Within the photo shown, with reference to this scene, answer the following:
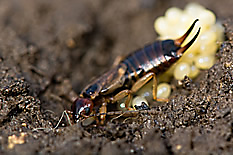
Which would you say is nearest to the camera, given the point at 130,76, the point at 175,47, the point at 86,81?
the point at 175,47

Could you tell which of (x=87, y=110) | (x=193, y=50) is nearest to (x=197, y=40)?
(x=193, y=50)

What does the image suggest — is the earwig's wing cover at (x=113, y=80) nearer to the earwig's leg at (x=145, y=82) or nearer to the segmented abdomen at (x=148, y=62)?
the segmented abdomen at (x=148, y=62)

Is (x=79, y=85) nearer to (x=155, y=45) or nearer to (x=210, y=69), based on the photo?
(x=155, y=45)

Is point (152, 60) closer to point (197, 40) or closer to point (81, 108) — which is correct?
point (197, 40)

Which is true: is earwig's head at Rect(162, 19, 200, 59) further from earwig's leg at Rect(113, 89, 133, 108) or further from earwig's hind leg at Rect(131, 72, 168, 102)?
earwig's leg at Rect(113, 89, 133, 108)

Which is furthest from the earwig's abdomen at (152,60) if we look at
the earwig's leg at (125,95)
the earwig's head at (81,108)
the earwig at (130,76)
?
the earwig's head at (81,108)

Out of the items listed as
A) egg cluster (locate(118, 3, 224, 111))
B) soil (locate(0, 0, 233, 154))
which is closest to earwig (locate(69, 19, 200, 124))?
egg cluster (locate(118, 3, 224, 111))
